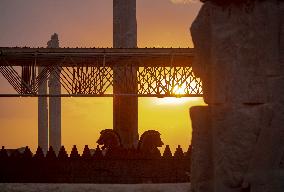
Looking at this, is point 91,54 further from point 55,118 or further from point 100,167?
point 55,118

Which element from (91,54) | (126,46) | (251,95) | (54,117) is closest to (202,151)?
(251,95)

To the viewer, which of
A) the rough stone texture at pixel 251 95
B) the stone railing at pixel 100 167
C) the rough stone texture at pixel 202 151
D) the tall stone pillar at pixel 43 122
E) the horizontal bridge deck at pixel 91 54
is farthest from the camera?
the tall stone pillar at pixel 43 122

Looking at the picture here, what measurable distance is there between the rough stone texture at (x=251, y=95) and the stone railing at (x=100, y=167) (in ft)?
27.5

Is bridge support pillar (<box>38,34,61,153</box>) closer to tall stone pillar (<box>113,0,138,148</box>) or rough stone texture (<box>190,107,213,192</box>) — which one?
tall stone pillar (<box>113,0,138,148</box>)

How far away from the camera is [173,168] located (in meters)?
11.6

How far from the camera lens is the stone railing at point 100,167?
1147cm

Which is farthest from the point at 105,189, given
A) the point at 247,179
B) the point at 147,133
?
the point at 147,133

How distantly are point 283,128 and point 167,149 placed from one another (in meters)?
8.86

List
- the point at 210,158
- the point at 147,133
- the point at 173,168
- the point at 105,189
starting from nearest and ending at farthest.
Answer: the point at 210,158 < the point at 105,189 < the point at 173,168 < the point at 147,133

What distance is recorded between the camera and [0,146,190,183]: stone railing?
11469 millimetres

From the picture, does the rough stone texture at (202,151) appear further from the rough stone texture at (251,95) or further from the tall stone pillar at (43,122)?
the tall stone pillar at (43,122)

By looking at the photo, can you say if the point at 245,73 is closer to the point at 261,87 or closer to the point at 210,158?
the point at 261,87

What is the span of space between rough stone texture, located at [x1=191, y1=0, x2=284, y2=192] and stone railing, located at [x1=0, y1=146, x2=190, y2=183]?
27.5 feet

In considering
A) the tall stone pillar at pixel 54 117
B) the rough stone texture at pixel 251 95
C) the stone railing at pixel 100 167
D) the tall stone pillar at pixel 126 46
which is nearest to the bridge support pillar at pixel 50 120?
the tall stone pillar at pixel 54 117
